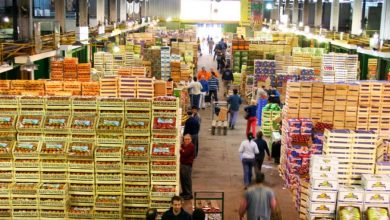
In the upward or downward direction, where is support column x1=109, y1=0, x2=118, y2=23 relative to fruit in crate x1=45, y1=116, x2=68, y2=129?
upward

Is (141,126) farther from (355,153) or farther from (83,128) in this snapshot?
(355,153)

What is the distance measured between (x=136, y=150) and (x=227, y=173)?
5219 mm

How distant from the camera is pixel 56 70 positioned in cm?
1961

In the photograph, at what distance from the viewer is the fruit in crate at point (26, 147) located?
9.77 metres

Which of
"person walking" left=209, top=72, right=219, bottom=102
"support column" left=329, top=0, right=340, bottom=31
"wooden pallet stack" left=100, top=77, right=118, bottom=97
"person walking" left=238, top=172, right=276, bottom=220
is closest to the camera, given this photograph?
"person walking" left=238, top=172, right=276, bottom=220

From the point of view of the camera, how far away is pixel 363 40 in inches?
1080

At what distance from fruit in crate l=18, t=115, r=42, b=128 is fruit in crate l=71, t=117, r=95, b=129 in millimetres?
612

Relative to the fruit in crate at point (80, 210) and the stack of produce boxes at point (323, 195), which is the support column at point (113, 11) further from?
the stack of produce boxes at point (323, 195)

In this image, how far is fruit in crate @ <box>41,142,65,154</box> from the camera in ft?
32.1

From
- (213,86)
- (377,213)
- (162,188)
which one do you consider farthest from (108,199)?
(213,86)

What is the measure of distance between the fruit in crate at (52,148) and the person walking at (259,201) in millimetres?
3410

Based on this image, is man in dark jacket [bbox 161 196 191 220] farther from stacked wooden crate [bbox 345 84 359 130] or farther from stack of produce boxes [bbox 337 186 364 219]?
stacked wooden crate [bbox 345 84 359 130]

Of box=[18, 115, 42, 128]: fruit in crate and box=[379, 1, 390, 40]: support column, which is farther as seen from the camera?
box=[379, 1, 390, 40]: support column

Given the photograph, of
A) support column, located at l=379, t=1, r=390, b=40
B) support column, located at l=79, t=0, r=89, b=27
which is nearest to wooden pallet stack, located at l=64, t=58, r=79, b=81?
support column, located at l=79, t=0, r=89, b=27
